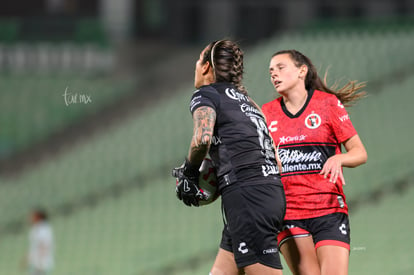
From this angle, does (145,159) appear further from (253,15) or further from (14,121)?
(253,15)

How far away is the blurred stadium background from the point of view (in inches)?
490

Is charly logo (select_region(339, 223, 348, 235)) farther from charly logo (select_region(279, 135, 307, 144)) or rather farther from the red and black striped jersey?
charly logo (select_region(279, 135, 307, 144))

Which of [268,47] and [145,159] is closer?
[145,159]

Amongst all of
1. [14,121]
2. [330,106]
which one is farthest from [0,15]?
[330,106]

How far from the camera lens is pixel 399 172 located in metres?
13.0

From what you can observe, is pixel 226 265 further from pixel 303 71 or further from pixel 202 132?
pixel 303 71

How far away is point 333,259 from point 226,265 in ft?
2.24

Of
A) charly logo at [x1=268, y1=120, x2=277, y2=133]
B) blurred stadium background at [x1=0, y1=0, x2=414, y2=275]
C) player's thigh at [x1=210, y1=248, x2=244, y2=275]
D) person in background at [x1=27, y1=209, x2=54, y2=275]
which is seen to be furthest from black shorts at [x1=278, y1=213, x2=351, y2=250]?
person in background at [x1=27, y1=209, x2=54, y2=275]

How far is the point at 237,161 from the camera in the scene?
3.84 m

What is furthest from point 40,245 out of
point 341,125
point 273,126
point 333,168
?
point 333,168

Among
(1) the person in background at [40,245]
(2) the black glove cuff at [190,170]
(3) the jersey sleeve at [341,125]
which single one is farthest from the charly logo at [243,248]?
(1) the person in background at [40,245]

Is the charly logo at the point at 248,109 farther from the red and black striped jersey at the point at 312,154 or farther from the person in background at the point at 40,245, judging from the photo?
the person in background at the point at 40,245

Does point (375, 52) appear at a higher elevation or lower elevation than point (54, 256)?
higher

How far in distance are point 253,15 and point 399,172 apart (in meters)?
13.5
